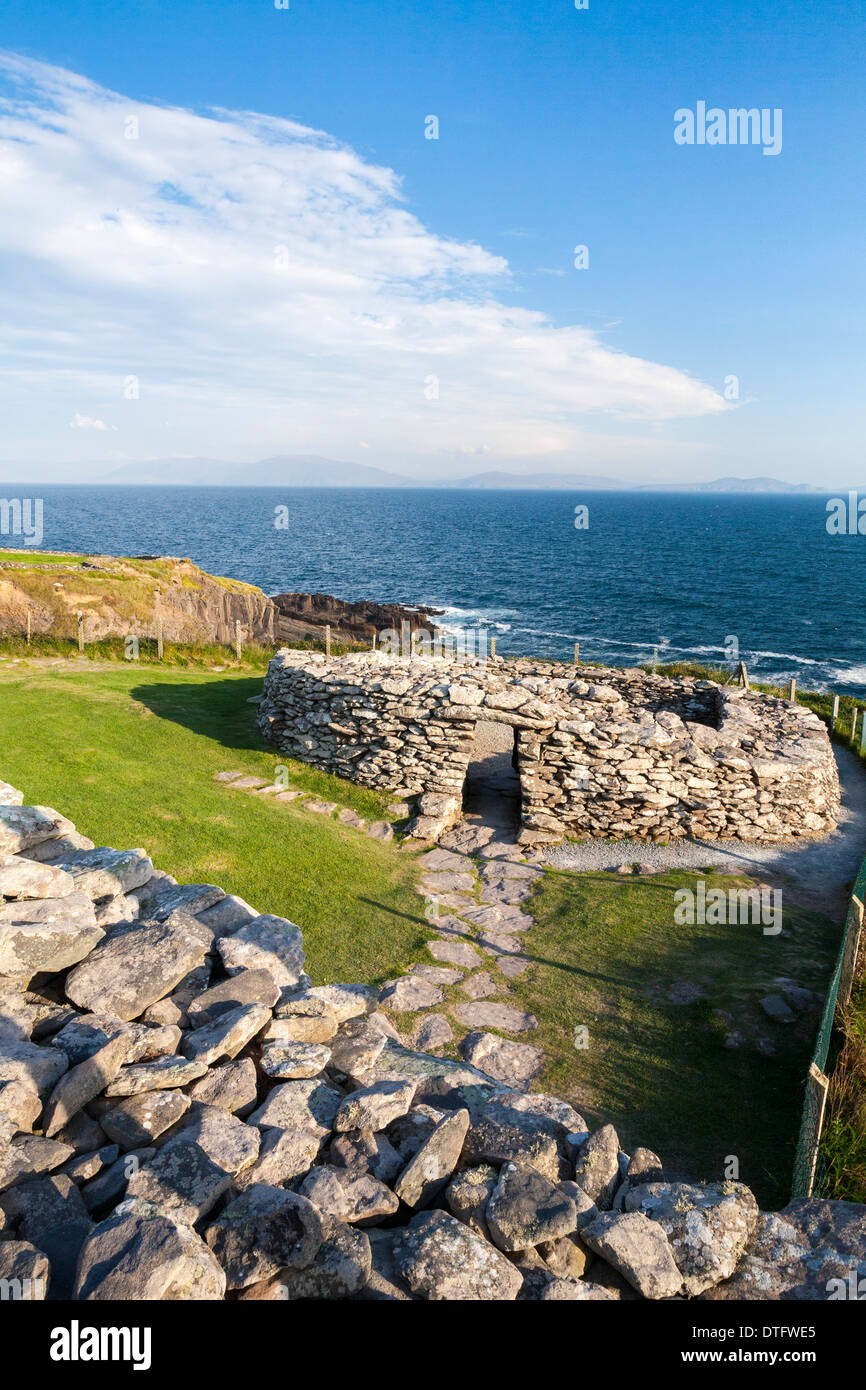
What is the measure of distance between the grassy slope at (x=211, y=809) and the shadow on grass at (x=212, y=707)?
0.16 feet

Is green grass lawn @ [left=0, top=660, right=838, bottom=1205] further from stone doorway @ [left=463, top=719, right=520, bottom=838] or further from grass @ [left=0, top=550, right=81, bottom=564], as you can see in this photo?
grass @ [left=0, top=550, right=81, bottom=564]

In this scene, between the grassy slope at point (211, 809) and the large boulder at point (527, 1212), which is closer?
the large boulder at point (527, 1212)

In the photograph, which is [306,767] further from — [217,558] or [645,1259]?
[217,558]

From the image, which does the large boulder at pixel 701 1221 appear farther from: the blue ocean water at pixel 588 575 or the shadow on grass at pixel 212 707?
the blue ocean water at pixel 588 575

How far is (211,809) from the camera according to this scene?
13.2 metres

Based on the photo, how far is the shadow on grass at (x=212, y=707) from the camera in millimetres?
17016

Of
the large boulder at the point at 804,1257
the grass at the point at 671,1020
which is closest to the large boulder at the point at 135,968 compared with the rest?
the large boulder at the point at 804,1257

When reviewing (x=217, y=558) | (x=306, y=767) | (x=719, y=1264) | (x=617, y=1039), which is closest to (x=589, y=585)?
(x=217, y=558)

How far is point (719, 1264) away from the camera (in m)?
3.64

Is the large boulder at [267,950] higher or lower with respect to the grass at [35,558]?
lower

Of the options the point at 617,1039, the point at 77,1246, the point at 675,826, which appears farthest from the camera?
the point at 675,826

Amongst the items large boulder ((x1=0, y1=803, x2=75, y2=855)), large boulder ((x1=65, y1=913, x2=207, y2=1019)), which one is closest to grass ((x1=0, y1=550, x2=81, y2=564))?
large boulder ((x1=0, y1=803, x2=75, y2=855))

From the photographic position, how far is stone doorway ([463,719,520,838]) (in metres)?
14.7

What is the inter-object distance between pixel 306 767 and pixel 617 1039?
29.3 feet
